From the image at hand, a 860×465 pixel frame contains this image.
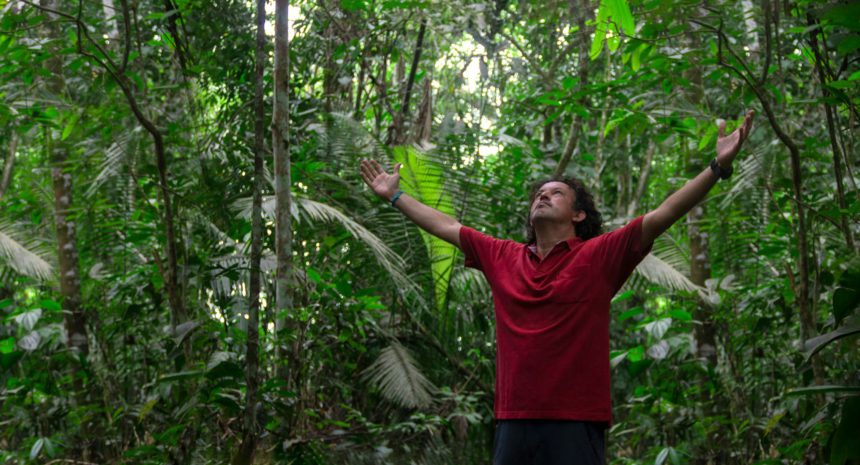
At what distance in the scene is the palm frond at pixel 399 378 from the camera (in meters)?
5.14

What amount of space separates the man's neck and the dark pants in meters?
0.61

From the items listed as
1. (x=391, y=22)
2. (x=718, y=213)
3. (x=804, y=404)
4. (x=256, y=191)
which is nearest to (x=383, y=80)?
(x=391, y=22)

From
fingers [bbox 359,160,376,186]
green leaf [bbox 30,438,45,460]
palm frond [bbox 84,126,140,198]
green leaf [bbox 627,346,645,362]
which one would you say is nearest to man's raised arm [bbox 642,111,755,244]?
fingers [bbox 359,160,376,186]

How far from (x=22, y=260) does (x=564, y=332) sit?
4.72 metres

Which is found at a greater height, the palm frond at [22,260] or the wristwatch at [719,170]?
the wristwatch at [719,170]

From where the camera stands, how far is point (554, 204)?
119 inches

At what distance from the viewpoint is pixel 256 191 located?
3.61 metres

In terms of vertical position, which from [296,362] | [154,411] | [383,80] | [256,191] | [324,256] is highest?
[383,80]

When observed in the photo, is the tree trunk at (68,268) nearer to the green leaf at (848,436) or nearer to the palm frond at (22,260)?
the palm frond at (22,260)

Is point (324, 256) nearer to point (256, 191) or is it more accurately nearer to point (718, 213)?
point (256, 191)

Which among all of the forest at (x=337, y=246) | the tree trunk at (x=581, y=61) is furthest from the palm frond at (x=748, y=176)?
the tree trunk at (x=581, y=61)

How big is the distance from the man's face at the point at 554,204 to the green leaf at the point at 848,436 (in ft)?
3.50

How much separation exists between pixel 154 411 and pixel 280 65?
188 cm

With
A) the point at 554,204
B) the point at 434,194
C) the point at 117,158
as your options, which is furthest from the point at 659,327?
the point at 117,158
